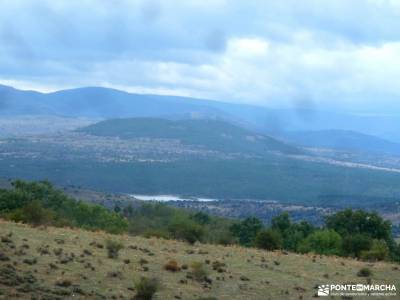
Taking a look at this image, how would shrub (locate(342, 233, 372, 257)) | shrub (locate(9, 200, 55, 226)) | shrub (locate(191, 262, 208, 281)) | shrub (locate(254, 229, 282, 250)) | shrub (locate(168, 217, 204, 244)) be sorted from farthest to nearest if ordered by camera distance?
1. shrub (locate(342, 233, 372, 257))
2. shrub (locate(254, 229, 282, 250))
3. shrub (locate(9, 200, 55, 226))
4. shrub (locate(168, 217, 204, 244))
5. shrub (locate(191, 262, 208, 281))

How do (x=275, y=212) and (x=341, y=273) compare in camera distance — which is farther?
(x=275, y=212)

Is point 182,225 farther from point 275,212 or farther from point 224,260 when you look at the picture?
point 275,212

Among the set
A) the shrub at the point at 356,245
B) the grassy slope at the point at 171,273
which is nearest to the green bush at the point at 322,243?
the shrub at the point at 356,245

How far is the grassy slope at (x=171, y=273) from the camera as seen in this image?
22062mm

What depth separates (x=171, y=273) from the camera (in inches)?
977

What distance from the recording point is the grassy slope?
A: 2206cm

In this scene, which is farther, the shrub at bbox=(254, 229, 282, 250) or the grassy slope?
the shrub at bbox=(254, 229, 282, 250)

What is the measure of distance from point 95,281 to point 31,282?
2.17 m

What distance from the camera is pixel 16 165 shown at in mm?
149500

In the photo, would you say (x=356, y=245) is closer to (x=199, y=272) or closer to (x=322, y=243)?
(x=322, y=243)

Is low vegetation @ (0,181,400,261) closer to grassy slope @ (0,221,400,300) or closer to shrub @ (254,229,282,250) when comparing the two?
shrub @ (254,229,282,250)

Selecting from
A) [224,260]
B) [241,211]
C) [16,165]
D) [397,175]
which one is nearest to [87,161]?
[16,165]

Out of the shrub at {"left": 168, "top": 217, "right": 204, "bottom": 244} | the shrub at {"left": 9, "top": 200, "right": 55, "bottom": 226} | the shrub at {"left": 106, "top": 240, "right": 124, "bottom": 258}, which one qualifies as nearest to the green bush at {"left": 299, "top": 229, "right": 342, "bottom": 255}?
the shrub at {"left": 168, "top": 217, "right": 204, "bottom": 244}

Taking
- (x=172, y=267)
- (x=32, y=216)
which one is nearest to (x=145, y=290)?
(x=172, y=267)
